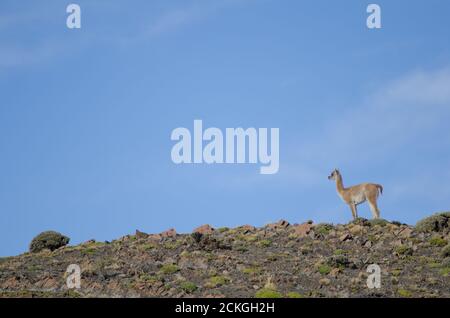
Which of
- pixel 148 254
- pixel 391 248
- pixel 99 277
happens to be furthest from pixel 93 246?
pixel 391 248

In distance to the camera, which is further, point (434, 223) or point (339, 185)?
point (339, 185)

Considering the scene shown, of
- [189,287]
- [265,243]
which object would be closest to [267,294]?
[189,287]

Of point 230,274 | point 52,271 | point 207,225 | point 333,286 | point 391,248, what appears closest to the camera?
point 333,286

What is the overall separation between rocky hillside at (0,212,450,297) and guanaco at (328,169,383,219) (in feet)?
4.72

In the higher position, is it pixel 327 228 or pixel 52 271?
pixel 327 228

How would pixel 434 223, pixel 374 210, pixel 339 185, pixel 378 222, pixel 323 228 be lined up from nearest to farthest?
pixel 323 228 < pixel 434 223 < pixel 378 222 < pixel 374 210 < pixel 339 185

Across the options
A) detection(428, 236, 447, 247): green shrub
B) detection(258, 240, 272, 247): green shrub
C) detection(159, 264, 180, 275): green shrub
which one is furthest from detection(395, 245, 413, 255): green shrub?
detection(159, 264, 180, 275): green shrub

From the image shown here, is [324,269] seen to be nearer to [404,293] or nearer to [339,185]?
[404,293]

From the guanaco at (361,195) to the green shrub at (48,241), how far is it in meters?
18.1

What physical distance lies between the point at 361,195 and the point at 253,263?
1236 cm

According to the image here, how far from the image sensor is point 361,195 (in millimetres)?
49750

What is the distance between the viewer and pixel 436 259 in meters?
41.8
